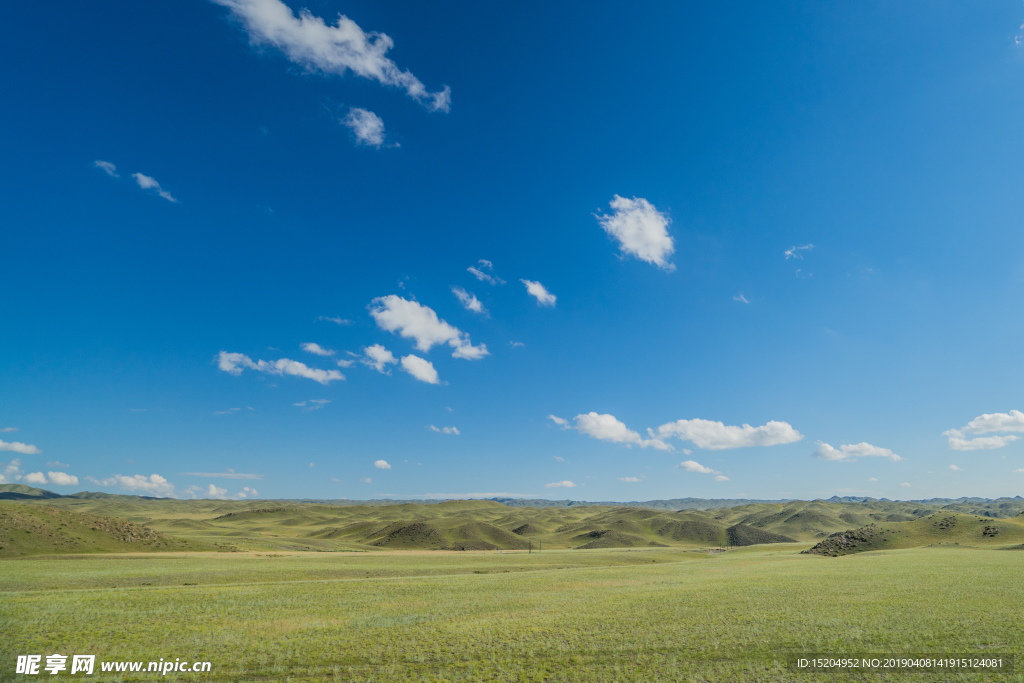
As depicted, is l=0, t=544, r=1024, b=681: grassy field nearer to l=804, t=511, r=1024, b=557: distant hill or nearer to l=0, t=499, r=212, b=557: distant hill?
l=0, t=499, r=212, b=557: distant hill

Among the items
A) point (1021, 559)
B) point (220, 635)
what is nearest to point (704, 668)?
point (220, 635)

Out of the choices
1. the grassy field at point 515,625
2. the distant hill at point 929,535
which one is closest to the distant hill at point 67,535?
the grassy field at point 515,625

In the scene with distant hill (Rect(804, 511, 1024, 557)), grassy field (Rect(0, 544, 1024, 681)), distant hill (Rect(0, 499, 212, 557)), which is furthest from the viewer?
distant hill (Rect(804, 511, 1024, 557))

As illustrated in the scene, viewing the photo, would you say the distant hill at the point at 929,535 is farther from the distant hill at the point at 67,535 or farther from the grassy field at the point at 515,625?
the distant hill at the point at 67,535

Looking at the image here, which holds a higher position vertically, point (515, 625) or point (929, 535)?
point (515, 625)

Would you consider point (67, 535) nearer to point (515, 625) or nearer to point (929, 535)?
→ point (515, 625)

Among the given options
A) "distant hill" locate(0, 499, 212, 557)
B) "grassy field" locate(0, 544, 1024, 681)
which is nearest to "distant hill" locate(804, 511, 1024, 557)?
"grassy field" locate(0, 544, 1024, 681)

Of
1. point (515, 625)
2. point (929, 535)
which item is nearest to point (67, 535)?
point (515, 625)

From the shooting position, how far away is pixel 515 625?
26.5 m

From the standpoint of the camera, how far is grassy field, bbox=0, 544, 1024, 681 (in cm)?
1964

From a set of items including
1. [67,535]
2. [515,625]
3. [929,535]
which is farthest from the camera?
[929,535]

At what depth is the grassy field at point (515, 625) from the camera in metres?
19.6

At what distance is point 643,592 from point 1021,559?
52692mm

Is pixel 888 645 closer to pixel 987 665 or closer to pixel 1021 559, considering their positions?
pixel 987 665
